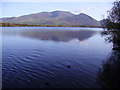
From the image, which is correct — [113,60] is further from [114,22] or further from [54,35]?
[54,35]

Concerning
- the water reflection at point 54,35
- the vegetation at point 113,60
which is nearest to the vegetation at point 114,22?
the vegetation at point 113,60

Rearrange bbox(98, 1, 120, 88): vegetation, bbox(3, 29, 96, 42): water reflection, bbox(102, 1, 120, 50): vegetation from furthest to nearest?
1. bbox(3, 29, 96, 42): water reflection
2. bbox(102, 1, 120, 50): vegetation
3. bbox(98, 1, 120, 88): vegetation

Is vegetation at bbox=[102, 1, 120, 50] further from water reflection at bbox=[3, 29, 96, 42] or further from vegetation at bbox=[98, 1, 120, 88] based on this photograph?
water reflection at bbox=[3, 29, 96, 42]

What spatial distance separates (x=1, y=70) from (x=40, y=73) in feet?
23.6

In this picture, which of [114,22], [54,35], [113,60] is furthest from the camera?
[54,35]

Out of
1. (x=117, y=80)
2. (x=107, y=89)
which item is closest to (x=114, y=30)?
(x=117, y=80)

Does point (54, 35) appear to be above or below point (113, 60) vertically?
above

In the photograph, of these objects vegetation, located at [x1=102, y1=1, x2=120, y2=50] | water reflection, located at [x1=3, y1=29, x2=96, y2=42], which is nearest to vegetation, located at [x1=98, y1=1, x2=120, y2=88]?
vegetation, located at [x1=102, y1=1, x2=120, y2=50]

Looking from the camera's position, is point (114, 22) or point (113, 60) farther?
point (114, 22)

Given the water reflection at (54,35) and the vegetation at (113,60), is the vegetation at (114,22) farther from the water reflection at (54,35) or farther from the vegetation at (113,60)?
the water reflection at (54,35)

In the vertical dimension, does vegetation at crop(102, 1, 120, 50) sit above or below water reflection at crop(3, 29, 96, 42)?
above

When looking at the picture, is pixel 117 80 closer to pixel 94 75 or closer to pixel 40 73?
pixel 94 75

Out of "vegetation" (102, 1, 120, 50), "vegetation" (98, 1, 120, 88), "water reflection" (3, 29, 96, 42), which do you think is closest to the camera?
"vegetation" (98, 1, 120, 88)

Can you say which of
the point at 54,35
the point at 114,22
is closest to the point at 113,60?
the point at 114,22
